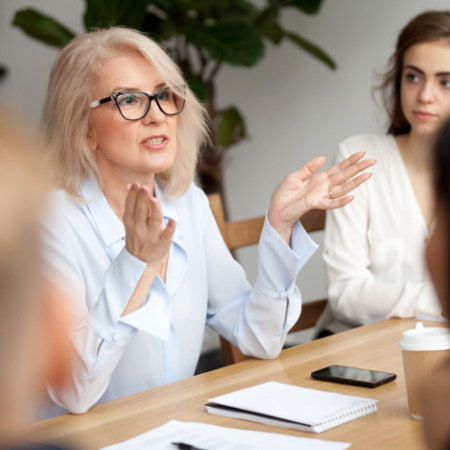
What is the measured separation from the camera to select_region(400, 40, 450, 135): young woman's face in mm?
2201

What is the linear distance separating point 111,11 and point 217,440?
2.48 meters

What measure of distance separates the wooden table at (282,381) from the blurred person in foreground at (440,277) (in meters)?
0.27

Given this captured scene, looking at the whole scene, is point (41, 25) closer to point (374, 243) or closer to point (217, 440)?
point (374, 243)

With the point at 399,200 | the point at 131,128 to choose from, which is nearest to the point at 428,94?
the point at 399,200

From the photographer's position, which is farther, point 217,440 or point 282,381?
point 282,381

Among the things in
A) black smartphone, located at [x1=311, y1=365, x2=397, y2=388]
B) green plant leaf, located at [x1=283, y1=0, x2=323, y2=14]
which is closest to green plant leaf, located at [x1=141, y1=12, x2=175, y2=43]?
green plant leaf, located at [x1=283, y1=0, x2=323, y2=14]

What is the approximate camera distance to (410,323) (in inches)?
69.4

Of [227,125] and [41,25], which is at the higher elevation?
[41,25]

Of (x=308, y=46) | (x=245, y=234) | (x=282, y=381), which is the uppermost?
(x=308, y=46)

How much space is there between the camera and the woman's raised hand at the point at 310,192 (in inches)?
62.1

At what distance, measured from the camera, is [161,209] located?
1482 millimetres

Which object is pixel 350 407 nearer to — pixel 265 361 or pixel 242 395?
pixel 242 395

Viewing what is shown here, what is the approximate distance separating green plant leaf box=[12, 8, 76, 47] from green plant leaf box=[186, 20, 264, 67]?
0.59 m

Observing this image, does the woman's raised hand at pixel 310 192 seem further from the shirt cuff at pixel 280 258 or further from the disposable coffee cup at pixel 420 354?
the disposable coffee cup at pixel 420 354
